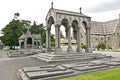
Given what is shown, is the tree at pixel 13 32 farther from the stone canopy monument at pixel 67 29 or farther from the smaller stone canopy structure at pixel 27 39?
the stone canopy monument at pixel 67 29

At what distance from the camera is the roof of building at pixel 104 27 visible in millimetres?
71125

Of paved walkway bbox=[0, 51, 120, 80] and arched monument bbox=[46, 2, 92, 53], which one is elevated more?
arched monument bbox=[46, 2, 92, 53]

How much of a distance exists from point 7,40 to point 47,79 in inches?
2432

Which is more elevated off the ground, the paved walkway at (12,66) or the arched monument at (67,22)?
the arched monument at (67,22)

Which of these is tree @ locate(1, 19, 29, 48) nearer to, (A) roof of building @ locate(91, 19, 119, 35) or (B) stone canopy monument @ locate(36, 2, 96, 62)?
(A) roof of building @ locate(91, 19, 119, 35)

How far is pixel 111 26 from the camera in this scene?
72.8m

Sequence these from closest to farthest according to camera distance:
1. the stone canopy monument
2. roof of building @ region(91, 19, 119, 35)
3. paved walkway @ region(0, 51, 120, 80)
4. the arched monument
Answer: paved walkway @ region(0, 51, 120, 80), the stone canopy monument, the arched monument, roof of building @ region(91, 19, 119, 35)

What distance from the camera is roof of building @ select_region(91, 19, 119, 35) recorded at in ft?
233

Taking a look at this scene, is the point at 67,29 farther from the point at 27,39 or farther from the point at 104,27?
the point at 104,27

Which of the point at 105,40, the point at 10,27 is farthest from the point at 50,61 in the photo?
Result: the point at 105,40

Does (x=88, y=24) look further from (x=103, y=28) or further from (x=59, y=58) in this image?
(x=103, y=28)

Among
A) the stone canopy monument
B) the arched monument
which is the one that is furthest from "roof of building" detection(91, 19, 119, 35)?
the stone canopy monument

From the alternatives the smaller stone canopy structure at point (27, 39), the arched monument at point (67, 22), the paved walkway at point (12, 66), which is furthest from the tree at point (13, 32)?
the paved walkway at point (12, 66)

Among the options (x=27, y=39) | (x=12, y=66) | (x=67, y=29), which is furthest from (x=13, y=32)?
(x=12, y=66)
